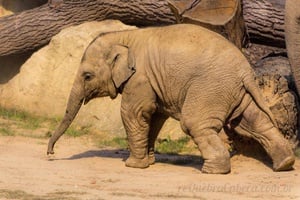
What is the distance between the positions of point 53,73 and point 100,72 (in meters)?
3.96

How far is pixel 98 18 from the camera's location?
14.7m

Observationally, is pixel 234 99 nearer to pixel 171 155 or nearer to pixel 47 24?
pixel 171 155

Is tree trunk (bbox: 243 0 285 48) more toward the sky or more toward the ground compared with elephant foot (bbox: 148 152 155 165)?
more toward the sky

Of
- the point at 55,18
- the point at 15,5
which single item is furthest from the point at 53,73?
the point at 15,5

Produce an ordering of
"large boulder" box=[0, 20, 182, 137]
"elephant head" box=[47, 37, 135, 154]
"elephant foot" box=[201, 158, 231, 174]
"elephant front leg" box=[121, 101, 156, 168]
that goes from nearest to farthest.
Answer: "elephant foot" box=[201, 158, 231, 174]
"elephant front leg" box=[121, 101, 156, 168]
"elephant head" box=[47, 37, 135, 154]
"large boulder" box=[0, 20, 182, 137]

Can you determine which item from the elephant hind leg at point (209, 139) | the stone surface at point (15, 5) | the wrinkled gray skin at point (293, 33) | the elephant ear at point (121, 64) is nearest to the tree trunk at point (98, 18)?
the stone surface at point (15, 5)

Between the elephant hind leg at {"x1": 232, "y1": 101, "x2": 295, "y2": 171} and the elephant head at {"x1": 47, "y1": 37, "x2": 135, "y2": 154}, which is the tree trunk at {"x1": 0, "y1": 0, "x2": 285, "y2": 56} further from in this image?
the elephant hind leg at {"x1": 232, "y1": 101, "x2": 295, "y2": 171}

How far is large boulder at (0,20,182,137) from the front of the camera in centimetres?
1440

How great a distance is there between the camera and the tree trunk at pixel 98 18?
44.4ft

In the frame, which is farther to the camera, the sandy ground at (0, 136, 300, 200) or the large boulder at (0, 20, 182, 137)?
the large boulder at (0, 20, 182, 137)

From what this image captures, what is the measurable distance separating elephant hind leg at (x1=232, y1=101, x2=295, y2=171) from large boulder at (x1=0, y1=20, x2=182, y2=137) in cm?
402

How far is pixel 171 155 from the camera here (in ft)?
39.0

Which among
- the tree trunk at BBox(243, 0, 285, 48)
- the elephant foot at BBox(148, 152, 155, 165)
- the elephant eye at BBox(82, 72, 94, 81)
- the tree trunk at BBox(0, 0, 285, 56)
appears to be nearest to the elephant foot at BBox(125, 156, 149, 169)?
the elephant foot at BBox(148, 152, 155, 165)

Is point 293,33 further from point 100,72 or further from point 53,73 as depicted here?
point 53,73
